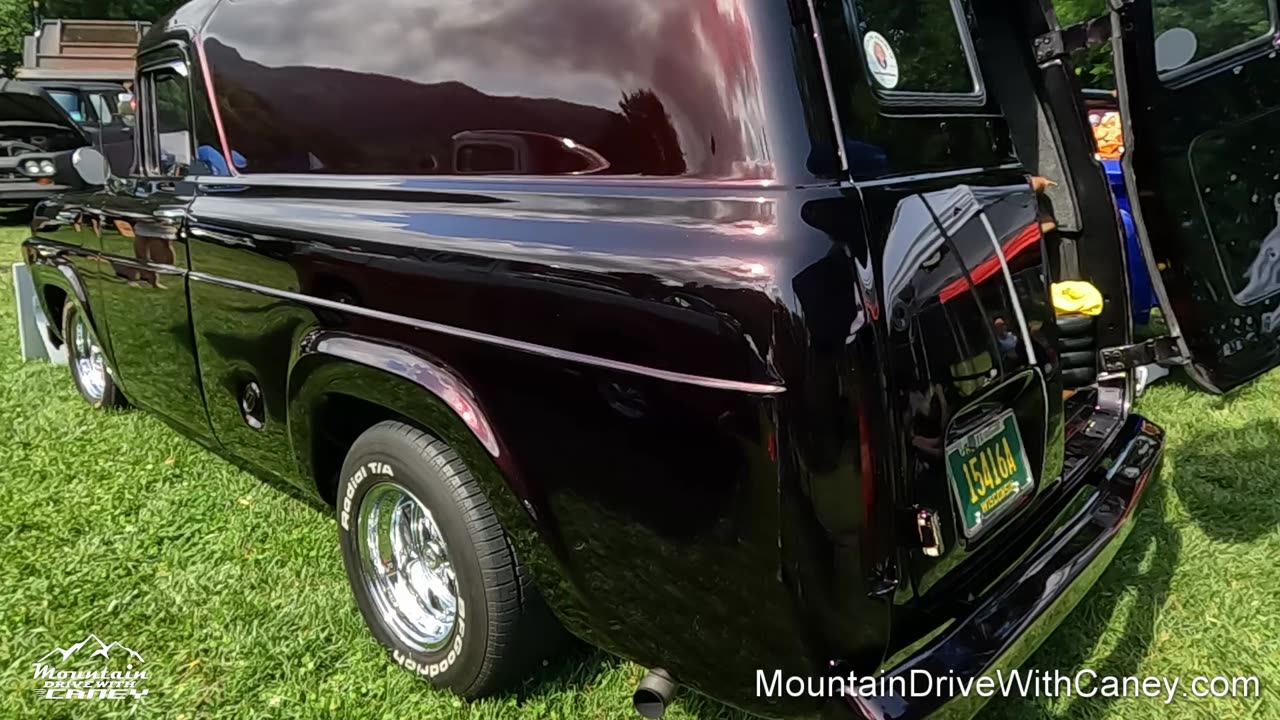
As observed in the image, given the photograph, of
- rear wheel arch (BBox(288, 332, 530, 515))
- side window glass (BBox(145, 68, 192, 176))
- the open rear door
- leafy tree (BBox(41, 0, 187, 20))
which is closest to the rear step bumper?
the open rear door

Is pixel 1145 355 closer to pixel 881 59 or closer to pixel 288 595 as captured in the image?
pixel 881 59

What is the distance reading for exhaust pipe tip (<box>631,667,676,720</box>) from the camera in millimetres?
1826

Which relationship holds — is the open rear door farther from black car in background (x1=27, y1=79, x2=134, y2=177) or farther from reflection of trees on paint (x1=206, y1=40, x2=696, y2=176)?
black car in background (x1=27, y1=79, x2=134, y2=177)

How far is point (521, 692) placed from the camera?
2.46 m

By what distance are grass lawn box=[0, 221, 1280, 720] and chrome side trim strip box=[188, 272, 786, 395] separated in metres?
1.07

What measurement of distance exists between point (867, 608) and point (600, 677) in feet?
3.82

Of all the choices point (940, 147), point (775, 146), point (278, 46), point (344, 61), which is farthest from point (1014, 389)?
point (278, 46)

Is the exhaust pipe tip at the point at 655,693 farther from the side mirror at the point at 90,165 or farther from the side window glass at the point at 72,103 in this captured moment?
the side window glass at the point at 72,103

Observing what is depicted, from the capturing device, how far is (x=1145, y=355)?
2482 mm

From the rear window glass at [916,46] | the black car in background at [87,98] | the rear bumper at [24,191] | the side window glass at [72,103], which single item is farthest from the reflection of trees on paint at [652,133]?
the side window glass at [72,103]

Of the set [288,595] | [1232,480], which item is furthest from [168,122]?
[1232,480]

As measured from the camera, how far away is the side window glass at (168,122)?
3100 millimetres

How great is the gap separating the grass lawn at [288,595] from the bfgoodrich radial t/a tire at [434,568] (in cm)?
13

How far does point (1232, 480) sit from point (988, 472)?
2535mm
